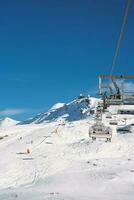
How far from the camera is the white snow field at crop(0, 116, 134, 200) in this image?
2234 cm

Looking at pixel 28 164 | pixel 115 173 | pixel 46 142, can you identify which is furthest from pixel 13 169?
pixel 46 142

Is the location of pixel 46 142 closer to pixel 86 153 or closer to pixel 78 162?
pixel 86 153

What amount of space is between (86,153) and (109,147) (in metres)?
4.39

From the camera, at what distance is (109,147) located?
47.1m

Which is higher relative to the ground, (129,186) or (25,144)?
(25,144)

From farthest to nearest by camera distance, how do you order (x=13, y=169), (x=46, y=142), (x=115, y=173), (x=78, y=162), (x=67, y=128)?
(x=67, y=128), (x=46, y=142), (x=78, y=162), (x=13, y=169), (x=115, y=173)

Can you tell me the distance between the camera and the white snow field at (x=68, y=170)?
2234 cm

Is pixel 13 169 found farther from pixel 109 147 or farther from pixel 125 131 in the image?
pixel 125 131

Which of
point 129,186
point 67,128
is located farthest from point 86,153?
point 67,128

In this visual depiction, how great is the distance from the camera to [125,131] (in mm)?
64062

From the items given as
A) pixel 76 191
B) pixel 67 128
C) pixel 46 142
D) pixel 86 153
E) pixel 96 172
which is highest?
pixel 67 128

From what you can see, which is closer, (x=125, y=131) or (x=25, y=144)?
(x=25, y=144)

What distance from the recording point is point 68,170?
3253cm

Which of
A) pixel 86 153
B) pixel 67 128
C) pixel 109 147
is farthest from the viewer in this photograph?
pixel 67 128
